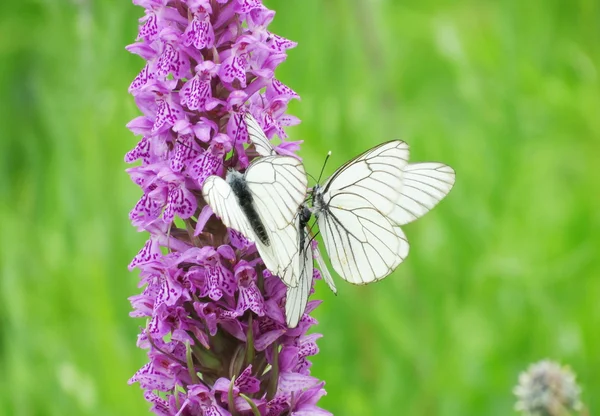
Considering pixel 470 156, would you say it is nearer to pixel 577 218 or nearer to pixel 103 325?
pixel 577 218

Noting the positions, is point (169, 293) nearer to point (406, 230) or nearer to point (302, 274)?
point (302, 274)

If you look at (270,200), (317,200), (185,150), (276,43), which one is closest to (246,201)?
(270,200)

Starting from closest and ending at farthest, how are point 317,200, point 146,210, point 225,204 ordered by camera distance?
point 225,204 < point 146,210 < point 317,200

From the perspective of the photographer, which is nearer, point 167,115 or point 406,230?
point 167,115

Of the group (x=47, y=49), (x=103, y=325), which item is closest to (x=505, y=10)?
(x=103, y=325)

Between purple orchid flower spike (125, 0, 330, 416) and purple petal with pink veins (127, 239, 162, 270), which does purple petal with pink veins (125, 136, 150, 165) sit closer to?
purple orchid flower spike (125, 0, 330, 416)

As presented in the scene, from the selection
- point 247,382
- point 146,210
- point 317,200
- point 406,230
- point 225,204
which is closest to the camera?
point 225,204
